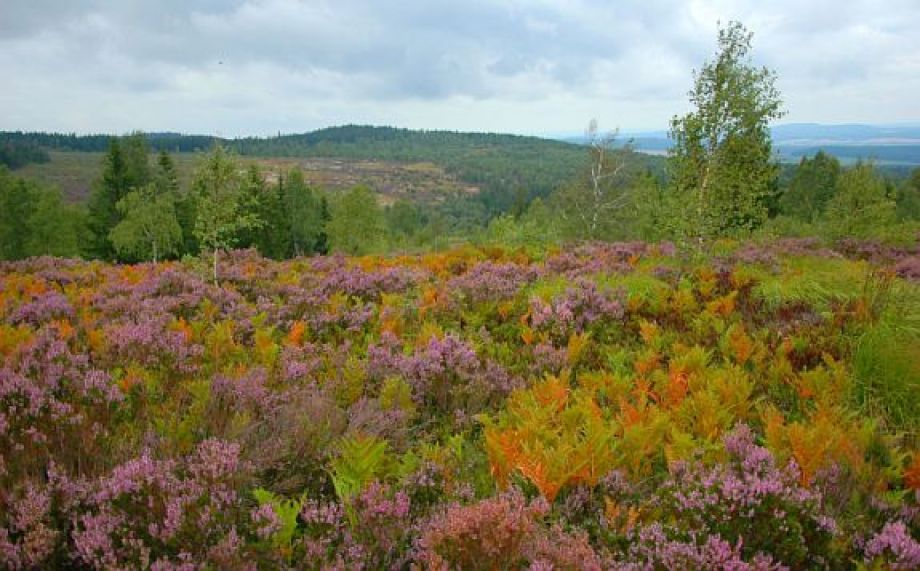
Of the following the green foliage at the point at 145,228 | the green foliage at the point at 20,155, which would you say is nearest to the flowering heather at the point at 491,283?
the green foliage at the point at 145,228

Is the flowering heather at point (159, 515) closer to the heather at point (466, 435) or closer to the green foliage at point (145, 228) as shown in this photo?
the heather at point (466, 435)

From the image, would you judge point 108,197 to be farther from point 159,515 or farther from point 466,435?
point 159,515

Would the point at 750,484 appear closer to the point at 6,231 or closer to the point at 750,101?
the point at 750,101

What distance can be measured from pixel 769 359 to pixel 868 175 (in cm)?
2883

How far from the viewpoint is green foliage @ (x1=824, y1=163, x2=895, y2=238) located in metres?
23.5

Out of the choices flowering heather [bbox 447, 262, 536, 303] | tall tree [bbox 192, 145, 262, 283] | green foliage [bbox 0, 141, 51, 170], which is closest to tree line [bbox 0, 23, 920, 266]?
tall tree [bbox 192, 145, 262, 283]

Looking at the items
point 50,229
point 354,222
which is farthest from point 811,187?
point 50,229

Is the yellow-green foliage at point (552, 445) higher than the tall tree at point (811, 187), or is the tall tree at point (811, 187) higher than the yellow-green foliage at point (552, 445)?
the tall tree at point (811, 187)

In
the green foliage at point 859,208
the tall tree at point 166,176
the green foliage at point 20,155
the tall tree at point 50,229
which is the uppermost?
the green foliage at point 20,155

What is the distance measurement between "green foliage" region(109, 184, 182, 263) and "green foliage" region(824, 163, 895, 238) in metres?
43.6

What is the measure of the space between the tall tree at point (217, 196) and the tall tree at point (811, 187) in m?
56.4

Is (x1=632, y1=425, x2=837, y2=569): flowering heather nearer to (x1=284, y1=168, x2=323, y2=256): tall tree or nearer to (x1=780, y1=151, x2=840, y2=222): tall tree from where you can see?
(x1=780, y1=151, x2=840, y2=222): tall tree

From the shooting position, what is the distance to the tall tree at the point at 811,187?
5532cm

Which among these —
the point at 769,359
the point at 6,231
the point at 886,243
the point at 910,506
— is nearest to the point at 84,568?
the point at 910,506
